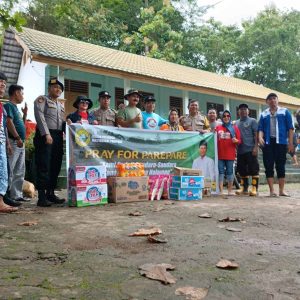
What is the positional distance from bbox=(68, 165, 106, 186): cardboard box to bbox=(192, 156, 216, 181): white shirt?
2290 mm

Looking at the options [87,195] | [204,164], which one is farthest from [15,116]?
[204,164]

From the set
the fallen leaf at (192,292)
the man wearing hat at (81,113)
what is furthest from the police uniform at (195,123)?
the fallen leaf at (192,292)

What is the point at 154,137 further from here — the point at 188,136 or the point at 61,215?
the point at 61,215

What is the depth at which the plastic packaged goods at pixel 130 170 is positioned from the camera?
228 inches

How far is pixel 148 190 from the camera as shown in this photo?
20.0ft

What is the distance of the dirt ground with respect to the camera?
200 cm

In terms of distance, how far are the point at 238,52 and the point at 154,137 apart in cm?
2944

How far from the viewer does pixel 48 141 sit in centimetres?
510

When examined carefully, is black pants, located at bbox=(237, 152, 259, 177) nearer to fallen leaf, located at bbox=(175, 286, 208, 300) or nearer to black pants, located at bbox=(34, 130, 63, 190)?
black pants, located at bbox=(34, 130, 63, 190)

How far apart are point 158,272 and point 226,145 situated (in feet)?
17.2

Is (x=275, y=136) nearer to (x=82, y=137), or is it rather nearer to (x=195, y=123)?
(x=195, y=123)

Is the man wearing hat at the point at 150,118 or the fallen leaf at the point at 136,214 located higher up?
the man wearing hat at the point at 150,118

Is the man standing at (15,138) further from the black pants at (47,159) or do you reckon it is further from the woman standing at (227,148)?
the woman standing at (227,148)

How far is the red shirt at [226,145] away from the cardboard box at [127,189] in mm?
1954
